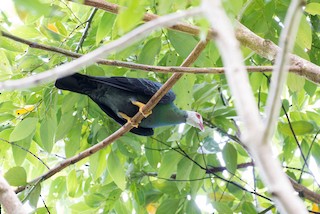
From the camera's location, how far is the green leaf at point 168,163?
3.22 metres

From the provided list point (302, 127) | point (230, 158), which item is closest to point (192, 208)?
point (230, 158)

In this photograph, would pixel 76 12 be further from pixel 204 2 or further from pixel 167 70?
pixel 204 2

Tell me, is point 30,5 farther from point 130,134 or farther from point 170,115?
point 170,115

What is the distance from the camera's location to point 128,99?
3518 mm

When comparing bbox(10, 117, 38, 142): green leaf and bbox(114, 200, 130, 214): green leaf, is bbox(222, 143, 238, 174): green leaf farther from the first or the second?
bbox(10, 117, 38, 142): green leaf

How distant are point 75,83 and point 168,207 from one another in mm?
875

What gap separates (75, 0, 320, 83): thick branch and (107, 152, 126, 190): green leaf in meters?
1.08

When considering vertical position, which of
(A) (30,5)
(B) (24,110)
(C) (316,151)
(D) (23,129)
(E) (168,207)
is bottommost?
(A) (30,5)

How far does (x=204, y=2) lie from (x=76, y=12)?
8.48 ft

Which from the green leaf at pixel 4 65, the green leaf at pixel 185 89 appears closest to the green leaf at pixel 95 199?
the green leaf at pixel 185 89

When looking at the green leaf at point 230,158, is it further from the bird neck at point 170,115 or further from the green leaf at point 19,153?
the green leaf at point 19,153

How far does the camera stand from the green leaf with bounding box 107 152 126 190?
291 centimetres

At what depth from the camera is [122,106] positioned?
3.47 meters

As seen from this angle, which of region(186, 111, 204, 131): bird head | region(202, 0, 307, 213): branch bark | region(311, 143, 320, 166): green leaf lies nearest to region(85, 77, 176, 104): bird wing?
region(186, 111, 204, 131): bird head
